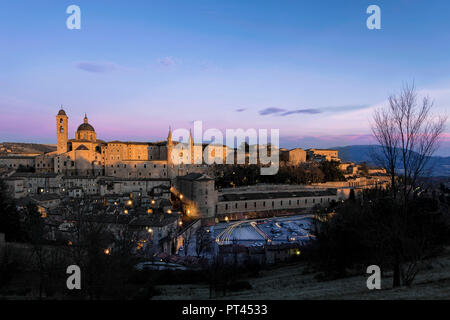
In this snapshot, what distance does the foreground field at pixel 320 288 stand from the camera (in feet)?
20.2

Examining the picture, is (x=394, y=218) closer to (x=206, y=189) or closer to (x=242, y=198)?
(x=206, y=189)

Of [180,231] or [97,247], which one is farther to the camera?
[180,231]

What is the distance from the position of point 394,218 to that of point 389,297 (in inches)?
80.8

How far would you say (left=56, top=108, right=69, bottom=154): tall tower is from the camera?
44.2 meters

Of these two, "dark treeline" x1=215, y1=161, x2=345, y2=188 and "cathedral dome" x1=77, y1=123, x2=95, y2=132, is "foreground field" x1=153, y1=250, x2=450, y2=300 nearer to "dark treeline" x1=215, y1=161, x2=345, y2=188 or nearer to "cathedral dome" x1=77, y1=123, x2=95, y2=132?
"dark treeline" x1=215, y1=161, x2=345, y2=188

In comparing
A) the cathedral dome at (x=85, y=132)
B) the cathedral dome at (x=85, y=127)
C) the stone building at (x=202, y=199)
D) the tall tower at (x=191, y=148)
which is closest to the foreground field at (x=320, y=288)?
the stone building at (x=202, y=199)

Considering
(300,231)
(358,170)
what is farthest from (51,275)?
(358,170)

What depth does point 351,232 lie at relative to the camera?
13312mm

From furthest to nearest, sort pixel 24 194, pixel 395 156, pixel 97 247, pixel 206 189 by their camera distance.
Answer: pixel 24 194 < pixel 206 189 < pixel 97 247 < pixel 395 156

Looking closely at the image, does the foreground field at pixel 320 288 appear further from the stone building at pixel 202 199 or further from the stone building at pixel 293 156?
the stone building at pixel 293 156

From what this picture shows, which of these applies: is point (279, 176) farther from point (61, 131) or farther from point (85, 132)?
point (61, 131)

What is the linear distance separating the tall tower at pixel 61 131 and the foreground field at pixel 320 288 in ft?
130

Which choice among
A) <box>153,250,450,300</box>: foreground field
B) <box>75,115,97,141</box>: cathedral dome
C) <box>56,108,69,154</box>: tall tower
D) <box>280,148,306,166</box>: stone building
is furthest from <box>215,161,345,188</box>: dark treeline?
<box>56,108,69,154</box>: tall tower

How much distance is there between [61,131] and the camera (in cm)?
4481
